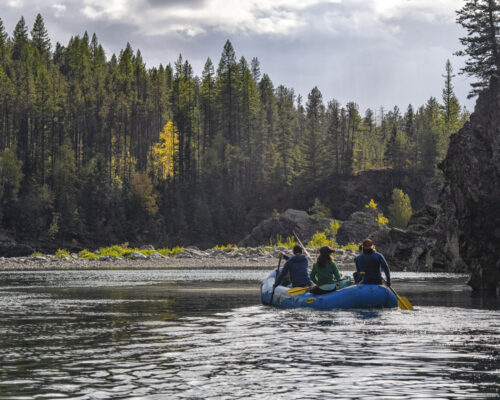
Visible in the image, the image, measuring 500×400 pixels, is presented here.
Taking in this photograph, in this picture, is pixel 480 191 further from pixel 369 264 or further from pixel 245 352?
pixel 245 352

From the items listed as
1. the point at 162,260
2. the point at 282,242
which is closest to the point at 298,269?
the point at 162,260

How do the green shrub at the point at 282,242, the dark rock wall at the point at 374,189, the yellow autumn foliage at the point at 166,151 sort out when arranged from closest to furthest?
the green shrub at the point at 282,242 → the dark rock wall at the point at 374,189 → the yellow autumn foliage at the point at 166,151

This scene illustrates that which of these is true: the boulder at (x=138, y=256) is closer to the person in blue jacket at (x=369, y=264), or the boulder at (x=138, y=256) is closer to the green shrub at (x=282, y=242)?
the green shrub at (x=282, y=242)

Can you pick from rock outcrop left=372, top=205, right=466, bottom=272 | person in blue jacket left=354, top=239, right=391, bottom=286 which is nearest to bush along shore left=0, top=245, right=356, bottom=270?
rock outcrop left=372, top=205, right=466, bottom=272

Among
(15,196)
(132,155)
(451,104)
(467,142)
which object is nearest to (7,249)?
(15,196)

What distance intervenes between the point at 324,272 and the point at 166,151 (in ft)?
320

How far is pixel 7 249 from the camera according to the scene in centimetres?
7738

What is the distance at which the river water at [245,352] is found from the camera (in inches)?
351

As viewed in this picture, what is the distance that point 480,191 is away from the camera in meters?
27.8

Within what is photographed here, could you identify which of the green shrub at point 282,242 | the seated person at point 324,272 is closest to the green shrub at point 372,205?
the green shrub at point 282,242

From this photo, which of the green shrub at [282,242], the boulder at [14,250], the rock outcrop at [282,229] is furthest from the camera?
the rock outcrop at [282,229]

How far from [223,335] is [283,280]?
922cm

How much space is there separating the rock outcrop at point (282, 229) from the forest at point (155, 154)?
25.3 feet

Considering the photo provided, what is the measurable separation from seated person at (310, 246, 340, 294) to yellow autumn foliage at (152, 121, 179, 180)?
90973mm
